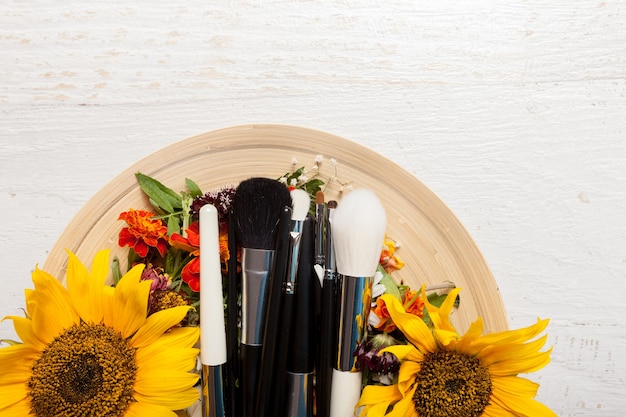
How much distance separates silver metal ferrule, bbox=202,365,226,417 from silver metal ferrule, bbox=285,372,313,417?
62mm

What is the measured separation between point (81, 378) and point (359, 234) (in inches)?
10.2

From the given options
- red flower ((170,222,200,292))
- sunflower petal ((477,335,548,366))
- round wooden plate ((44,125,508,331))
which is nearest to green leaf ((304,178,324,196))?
round wooden plate ((44,125,508,331))

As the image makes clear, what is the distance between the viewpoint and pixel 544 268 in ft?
2.39

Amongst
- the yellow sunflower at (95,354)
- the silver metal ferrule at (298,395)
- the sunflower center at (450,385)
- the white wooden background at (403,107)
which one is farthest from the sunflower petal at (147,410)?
the white wooden background at (403,107)

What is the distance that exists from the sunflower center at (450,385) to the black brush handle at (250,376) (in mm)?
148

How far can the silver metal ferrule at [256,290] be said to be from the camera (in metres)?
0.54

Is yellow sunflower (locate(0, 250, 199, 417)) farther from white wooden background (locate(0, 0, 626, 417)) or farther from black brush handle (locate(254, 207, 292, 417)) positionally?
white wooden background (locate(0, 0, 626, 417))

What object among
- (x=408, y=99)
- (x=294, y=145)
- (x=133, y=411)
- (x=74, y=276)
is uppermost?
(x=408, y=99)

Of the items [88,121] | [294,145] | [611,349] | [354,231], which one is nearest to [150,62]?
[88,121]

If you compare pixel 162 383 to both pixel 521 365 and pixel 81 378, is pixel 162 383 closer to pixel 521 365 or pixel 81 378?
pixel 81 378

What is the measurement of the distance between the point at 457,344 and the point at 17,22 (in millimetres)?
670

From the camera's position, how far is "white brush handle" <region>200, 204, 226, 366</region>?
1.69ft

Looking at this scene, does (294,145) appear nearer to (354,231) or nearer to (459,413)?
(354,231)

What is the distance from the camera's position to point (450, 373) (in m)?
0.48
